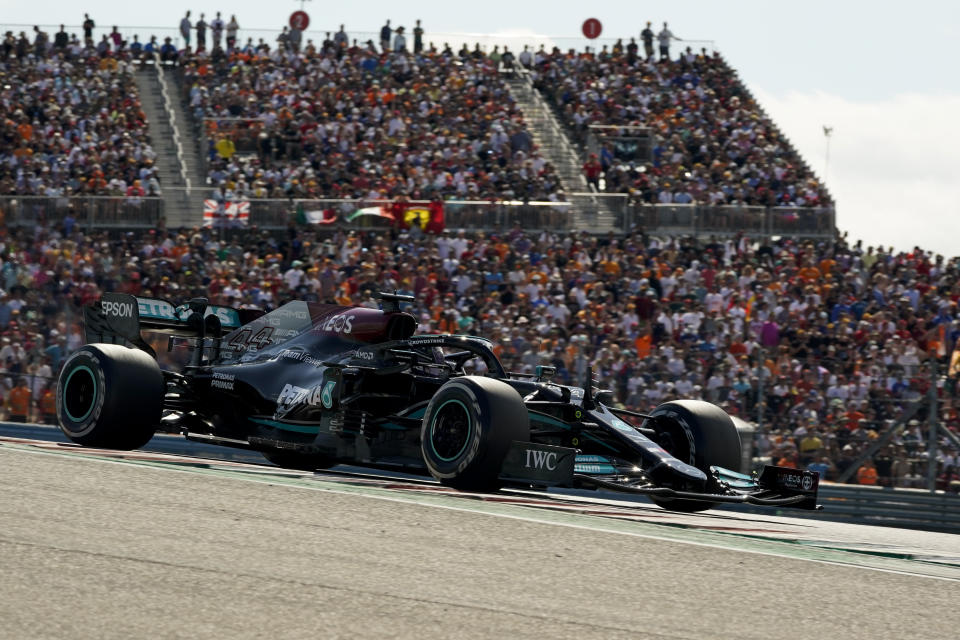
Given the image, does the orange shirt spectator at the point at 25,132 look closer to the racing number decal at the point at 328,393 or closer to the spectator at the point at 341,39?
the spectator at the point at 341,39

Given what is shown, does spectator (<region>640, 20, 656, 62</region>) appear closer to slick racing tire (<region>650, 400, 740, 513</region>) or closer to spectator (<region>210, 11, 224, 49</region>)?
spectator (<region>210, 11, 224, 49</region>)

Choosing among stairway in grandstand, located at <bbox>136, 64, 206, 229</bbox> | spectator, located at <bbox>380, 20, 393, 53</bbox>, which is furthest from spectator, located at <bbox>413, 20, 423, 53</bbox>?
stairway in grandstand, located at <bbox>136, 64, 206, 229</bbox>

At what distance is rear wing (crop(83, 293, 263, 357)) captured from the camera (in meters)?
12.9

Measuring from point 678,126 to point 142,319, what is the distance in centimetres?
2029

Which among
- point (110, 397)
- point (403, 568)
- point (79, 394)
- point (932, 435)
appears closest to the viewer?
point (403, 568)

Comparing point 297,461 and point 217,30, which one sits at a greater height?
point 217,30

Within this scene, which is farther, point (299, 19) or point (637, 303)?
point (299, 19)

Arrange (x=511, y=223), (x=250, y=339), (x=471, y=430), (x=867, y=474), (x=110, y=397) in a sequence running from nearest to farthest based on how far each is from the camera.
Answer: (x=471, y=430) < (x=110, y=397) < (x=250, y=339) < (x=867, y=474) < (x=511, y=223)

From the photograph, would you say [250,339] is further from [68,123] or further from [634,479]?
[68,123]

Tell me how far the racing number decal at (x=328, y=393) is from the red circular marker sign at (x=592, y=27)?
28.2 meters

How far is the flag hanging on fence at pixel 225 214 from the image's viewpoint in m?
27.1

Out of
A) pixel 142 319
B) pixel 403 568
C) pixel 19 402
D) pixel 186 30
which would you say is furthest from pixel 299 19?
pixel 403 568

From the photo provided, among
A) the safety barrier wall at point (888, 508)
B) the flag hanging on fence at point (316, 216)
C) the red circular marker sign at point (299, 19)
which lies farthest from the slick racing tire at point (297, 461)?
the red circular marker sign at point (299, 19)

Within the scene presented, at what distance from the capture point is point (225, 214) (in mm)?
27109
